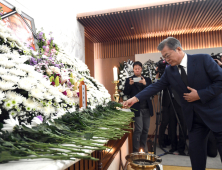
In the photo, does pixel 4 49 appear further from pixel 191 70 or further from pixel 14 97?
pixel 191 70

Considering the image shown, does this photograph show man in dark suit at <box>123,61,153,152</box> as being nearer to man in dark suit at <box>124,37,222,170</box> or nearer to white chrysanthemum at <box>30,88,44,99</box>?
man in dark suit at <box>124,37,222,170</box>

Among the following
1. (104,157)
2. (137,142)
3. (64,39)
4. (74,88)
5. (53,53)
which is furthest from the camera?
(64,39)

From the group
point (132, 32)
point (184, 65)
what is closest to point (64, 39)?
point (132, 32)

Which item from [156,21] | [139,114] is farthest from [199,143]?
[156,21]

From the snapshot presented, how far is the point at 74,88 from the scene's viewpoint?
54.9 inches

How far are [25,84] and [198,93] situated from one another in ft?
4.85

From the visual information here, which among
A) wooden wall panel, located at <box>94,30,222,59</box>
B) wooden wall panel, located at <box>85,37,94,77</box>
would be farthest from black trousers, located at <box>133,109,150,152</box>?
wooden wall panel, located at <box>94,30,222,59</box>

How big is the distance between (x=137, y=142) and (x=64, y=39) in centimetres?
262

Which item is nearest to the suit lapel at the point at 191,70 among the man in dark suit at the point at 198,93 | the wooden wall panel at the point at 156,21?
the man in dark suit at the point at 198,93

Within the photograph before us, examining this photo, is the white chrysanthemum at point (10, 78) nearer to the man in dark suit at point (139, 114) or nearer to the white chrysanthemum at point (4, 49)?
the white chrysanthemum at point (4, 49)

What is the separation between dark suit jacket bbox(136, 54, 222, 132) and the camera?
150 cm

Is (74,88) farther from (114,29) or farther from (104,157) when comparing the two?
(114,29)

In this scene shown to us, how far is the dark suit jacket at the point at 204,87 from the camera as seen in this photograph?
1.50m

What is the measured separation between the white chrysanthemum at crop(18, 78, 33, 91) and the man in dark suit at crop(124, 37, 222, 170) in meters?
1.41
